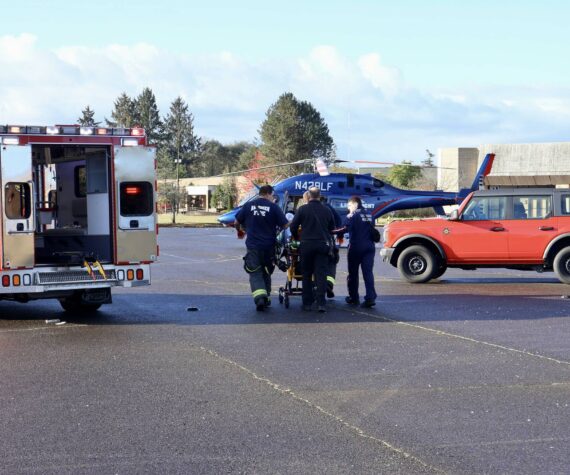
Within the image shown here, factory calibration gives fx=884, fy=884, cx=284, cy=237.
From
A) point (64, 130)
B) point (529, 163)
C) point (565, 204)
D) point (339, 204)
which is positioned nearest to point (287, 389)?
point (64, 130)

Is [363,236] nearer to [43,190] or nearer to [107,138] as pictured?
[107,138]

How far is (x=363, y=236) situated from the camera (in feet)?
44.9

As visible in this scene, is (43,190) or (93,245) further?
(43,190)

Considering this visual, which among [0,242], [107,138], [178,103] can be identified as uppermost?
[178,103]

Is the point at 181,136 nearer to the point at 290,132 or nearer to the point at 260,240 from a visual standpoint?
the point at 290,132

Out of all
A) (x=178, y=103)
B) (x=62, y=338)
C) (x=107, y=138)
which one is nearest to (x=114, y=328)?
(x=62, y=338)

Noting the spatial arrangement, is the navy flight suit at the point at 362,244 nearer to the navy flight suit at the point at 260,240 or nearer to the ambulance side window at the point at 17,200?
the navy flight suit at the point at 260,240

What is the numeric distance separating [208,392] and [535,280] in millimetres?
11825

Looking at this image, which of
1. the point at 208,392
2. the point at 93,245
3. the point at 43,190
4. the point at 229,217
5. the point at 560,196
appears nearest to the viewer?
the point at 208,392

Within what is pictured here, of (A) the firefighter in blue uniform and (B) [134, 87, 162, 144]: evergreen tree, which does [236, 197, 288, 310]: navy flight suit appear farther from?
(B) [134, 87, 162, 144]: evergreen tree

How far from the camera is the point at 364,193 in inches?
1188

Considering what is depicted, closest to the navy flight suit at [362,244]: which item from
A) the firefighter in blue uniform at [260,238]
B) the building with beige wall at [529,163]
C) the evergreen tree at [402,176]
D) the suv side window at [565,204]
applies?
the firefighter in blue uniform at [260,238]

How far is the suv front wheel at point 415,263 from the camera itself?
17344 millimetres

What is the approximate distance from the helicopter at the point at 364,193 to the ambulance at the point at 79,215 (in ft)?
49.7
